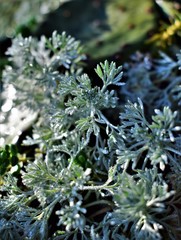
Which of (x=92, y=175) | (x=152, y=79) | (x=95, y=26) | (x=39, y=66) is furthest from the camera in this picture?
(x=95, y=26)

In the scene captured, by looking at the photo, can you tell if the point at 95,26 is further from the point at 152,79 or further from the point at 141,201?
the point at 141,201

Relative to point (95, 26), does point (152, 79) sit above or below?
below

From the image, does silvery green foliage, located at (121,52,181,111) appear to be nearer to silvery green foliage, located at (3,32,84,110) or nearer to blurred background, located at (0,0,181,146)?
blurred background, located at (0,0,181,146)

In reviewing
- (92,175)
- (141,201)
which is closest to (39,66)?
(92,175)

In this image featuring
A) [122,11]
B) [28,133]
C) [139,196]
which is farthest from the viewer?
[122,11]

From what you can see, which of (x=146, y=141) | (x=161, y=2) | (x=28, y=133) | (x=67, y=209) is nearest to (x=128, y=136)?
(x=146, y=141)

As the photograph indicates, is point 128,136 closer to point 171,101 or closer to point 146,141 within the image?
point 146,141

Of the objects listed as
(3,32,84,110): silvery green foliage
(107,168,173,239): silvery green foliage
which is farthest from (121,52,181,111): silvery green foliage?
(107,168,173,239): silvery green foliage

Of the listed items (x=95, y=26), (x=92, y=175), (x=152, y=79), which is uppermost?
(x=95, y=26)
